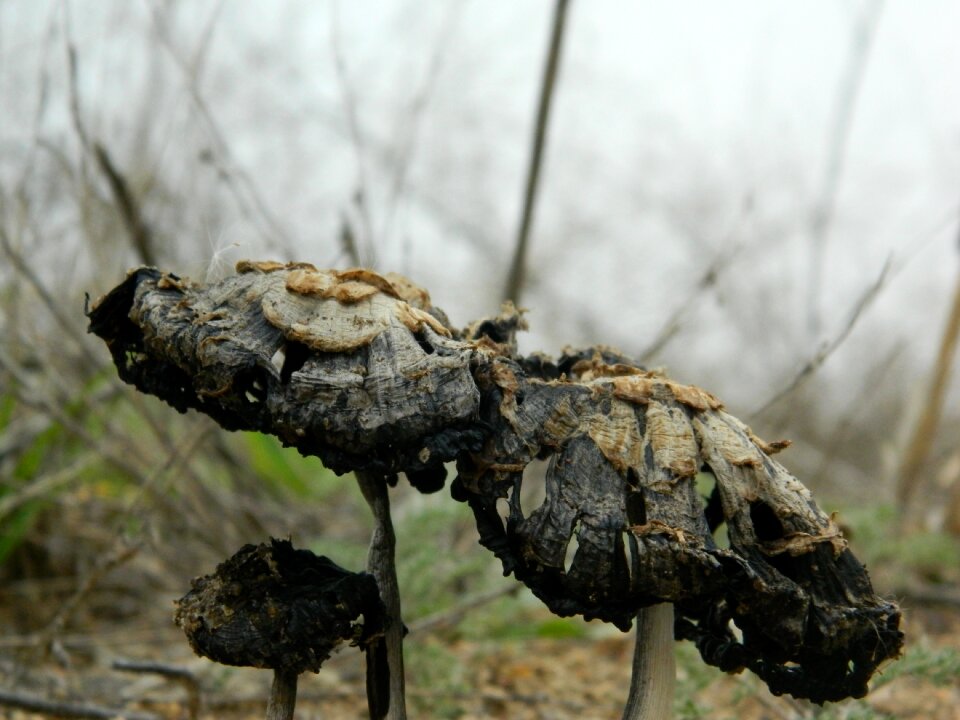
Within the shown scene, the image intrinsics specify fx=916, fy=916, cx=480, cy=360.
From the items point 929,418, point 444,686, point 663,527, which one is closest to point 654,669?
point 663,527

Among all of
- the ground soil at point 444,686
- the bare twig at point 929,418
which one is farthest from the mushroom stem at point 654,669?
the bare twig at point 929,418

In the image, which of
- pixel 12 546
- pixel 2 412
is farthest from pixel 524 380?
pixel 2 412

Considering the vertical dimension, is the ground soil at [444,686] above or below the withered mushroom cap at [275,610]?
above

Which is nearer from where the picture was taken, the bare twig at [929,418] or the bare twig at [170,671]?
the bare twig at [170,671]

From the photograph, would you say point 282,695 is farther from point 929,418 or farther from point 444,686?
point 929,418

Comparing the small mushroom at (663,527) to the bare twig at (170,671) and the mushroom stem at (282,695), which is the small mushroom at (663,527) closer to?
the mushroom stem at (282,695)

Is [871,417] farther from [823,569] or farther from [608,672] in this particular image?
[823,569]

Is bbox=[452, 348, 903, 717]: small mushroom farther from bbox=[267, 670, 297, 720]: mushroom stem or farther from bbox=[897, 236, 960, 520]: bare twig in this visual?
bbox=[897, 236, 960, 520]: bare twig
